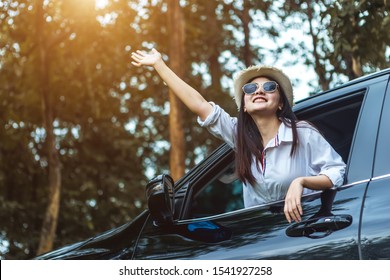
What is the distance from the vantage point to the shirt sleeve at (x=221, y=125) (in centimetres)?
393

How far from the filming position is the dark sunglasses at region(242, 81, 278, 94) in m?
3.92

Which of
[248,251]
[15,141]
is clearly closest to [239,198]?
[248,251]

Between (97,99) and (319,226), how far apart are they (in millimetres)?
16264

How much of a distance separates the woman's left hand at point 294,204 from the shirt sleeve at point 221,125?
Answer: 67 centimetres

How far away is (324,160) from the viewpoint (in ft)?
11.5

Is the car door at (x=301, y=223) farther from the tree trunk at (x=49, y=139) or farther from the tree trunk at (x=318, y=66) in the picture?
the tree trunk at (x=49, y=139)

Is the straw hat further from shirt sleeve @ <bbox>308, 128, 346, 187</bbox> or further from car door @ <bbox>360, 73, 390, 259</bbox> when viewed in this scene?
car door @ <bbox>360, 73, 390, 259</bbox>

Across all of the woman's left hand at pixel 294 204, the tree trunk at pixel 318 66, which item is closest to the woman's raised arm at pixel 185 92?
the woman's left hand at pixel 294 204

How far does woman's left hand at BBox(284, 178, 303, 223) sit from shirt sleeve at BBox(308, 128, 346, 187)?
0.13 metres

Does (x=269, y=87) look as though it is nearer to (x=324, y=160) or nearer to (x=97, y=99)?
(x=324, y=160)

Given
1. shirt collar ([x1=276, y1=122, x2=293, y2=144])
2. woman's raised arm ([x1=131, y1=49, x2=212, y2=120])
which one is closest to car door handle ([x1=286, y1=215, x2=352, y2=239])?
shirt collar ([x1=276, y1=122, x2=293, y2=144])

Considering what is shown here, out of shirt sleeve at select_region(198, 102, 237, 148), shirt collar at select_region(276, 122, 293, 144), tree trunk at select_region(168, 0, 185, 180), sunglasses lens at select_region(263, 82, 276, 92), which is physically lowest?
shirt collar at select_region(276, 122, 293, 144)

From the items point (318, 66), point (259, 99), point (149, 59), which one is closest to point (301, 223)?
point (259, 99)

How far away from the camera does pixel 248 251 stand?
3375 millimetres
